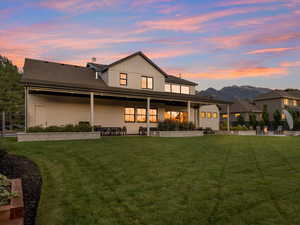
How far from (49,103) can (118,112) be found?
5.74m

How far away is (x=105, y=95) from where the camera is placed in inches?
614

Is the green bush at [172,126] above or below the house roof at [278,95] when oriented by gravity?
below

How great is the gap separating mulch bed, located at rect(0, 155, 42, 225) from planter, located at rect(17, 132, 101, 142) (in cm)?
521

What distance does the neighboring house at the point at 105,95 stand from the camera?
51.4ft

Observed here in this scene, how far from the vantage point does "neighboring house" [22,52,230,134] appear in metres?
15.7

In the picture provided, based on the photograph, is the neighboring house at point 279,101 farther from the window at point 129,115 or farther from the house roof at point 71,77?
the window at point 129,115

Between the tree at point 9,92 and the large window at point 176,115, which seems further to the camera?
the tree at point 9,92

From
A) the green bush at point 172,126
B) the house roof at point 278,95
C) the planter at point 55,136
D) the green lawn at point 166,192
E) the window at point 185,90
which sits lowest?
the green lawn at point 166,192

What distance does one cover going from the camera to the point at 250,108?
45.8 m

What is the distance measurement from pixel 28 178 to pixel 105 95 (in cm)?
1081

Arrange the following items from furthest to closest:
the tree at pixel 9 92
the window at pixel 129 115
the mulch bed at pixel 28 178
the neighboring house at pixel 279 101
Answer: the neighboring house at pixel 279 101 → the tree at pixel 9 92 → the window at pixel 129 115 → the mulch bed at pixel 28 178

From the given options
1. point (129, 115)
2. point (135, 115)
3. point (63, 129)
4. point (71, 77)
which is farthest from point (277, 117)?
point (63, 129)

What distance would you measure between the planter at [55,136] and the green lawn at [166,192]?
554cm

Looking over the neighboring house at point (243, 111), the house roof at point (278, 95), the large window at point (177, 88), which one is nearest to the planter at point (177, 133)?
the large window at point (177, 88)
